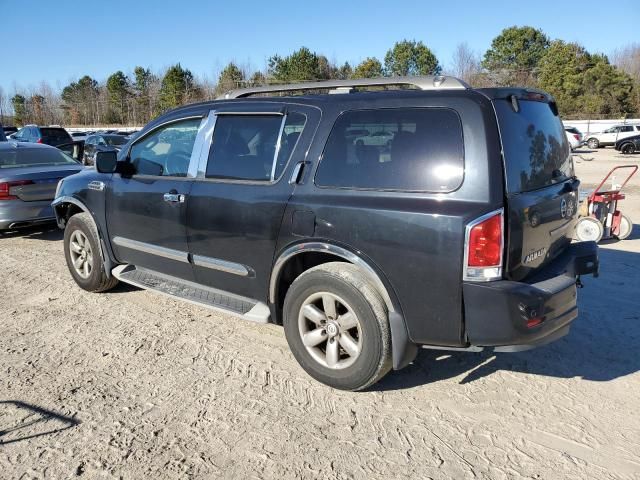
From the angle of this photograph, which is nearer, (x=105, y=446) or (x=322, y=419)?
(x=105, y=446)

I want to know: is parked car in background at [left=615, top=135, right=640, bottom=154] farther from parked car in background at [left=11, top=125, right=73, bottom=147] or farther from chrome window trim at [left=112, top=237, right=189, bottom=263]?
chrome window trim at [left=112, top=237, right=189, bottom=263]

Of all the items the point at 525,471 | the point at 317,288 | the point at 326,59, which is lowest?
the point at 525,471

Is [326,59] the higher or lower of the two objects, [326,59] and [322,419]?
the higher

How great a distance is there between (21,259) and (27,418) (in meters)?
4.44

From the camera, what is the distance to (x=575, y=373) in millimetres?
3705

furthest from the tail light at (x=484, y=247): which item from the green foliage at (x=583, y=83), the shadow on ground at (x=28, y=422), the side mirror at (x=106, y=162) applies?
the green foliage at (x=583, y=83)

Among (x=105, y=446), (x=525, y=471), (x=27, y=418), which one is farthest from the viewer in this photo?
(x=27, y=418)

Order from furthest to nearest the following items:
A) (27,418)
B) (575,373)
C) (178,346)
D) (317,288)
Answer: (178,346) → (575,373) → (317,288) → (27,418)

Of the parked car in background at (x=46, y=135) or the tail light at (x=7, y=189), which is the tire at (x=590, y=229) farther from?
the parked car in background at (x=46, y=135)

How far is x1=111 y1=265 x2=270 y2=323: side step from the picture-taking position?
152 inches

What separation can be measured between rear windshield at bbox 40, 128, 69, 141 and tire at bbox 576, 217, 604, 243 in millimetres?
18217

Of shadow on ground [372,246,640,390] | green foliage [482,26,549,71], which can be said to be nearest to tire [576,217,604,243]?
shadow on ground [372,246,640,390]

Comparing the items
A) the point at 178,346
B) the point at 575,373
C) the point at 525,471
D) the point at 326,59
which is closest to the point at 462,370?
the point at 575,373

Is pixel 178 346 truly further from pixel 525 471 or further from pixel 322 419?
pixel 525 471
